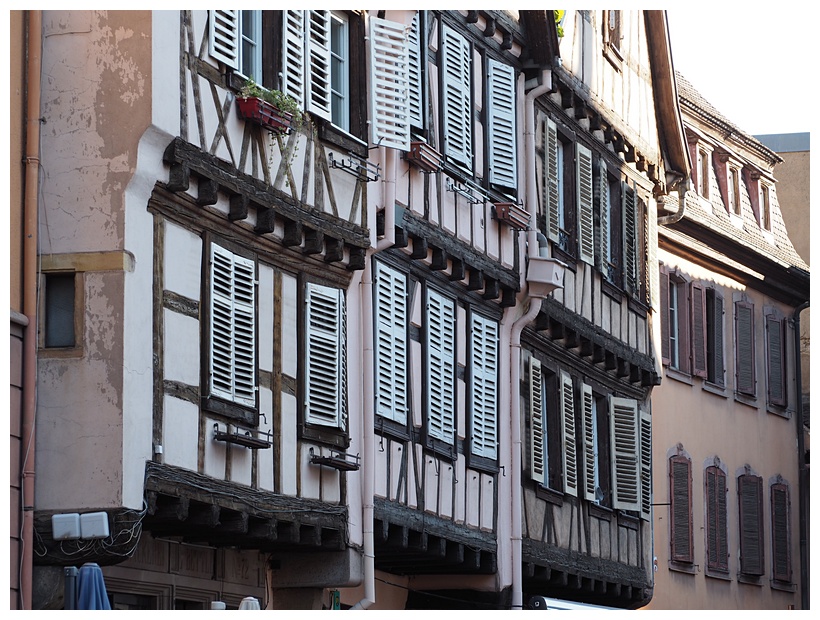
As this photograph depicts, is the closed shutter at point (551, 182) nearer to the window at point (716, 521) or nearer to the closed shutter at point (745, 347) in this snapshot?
the window at point (716, 521)

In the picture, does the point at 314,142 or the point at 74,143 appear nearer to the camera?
the point at 74,143

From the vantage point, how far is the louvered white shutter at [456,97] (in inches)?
777

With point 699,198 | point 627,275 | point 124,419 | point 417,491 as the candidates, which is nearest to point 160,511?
point 124,419

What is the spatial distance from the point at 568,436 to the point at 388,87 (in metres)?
6.27

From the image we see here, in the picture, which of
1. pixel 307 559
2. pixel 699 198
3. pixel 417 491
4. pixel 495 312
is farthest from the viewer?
pixel 699 198

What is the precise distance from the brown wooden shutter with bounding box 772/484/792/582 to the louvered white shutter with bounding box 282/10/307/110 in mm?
17157

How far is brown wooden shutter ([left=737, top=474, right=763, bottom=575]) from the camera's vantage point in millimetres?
30109

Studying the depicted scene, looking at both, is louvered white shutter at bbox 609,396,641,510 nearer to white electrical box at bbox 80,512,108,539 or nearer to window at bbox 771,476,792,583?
window at bbox 771,476,792,583

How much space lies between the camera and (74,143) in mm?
14289

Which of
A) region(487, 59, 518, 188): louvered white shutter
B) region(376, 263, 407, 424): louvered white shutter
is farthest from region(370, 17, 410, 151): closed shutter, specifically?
region(487, 59, 518, 188): louvered white shutter

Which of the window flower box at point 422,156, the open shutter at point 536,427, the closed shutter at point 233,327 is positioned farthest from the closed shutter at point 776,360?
the closed shutter at point 233,327

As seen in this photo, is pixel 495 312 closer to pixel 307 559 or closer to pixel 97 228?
pixel 307 559

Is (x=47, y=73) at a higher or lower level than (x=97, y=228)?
higher

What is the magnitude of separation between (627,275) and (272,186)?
973 cm
